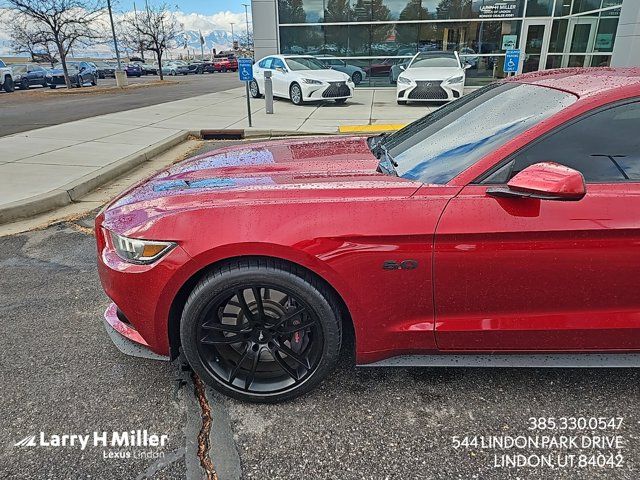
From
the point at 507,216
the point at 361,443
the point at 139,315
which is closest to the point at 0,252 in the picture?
the point at 139,315

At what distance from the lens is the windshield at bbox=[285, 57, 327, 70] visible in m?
14.8

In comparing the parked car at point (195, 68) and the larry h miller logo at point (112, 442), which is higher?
the parked car at point (195, 68)

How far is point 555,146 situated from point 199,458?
2.11 metres

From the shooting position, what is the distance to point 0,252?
168 inches

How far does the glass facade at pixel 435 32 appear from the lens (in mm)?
17328

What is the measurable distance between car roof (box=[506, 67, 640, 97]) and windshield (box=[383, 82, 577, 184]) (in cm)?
6

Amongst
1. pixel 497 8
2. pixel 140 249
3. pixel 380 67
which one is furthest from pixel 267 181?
pixel 497 8

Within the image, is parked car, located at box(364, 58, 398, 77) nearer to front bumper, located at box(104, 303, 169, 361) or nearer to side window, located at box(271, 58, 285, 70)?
side window, located at box(271, 58, 285, 70)

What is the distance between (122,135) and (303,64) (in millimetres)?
7299

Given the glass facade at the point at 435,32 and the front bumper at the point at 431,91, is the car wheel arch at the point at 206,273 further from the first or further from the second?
the glass facade at the point at 435,32

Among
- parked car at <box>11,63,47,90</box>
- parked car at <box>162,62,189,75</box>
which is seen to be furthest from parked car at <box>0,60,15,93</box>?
parked car at <box>162,62,189,75</box>

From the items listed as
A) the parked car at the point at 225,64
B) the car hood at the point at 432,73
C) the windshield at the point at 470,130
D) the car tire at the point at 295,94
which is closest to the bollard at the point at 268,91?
the car tire at the point at 295,94

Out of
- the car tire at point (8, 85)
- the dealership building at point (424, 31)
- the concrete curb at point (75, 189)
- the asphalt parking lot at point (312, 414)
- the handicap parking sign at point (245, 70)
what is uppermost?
the dealership building at point (424, 31)

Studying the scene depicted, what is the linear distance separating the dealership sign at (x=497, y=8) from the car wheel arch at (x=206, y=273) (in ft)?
60.5
